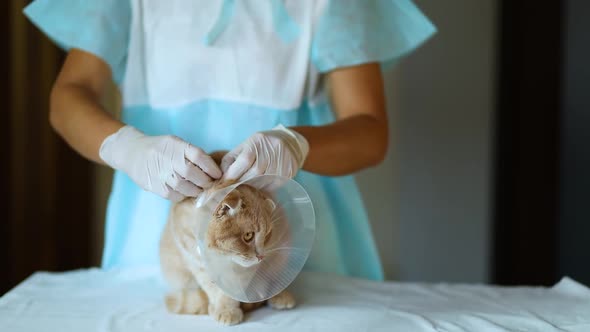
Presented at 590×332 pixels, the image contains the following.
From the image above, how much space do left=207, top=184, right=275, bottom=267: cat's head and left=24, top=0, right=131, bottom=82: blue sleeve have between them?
480mm

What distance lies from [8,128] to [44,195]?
1.13 ft

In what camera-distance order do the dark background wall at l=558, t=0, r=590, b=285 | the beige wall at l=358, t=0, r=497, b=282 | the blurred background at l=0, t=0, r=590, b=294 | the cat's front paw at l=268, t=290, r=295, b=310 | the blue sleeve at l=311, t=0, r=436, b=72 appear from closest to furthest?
the cat's front paw at l=268, t=290, r=295, b=310
the blue sleeve at l=311, t=0, r=436, b=72
the dark background wall at l=558, t=0, r=590, b=285
the blurred background at l=0, t=0, r=590, b=294
the beige wall at l=358, t=0, r=497, b=282

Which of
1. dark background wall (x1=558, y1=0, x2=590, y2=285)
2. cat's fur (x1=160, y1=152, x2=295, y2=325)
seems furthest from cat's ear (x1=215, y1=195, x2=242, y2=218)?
dark background wall (x1=558, y1=0, x2=590, y2=285)

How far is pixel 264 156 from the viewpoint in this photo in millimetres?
764

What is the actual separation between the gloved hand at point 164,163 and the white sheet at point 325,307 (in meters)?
0.19

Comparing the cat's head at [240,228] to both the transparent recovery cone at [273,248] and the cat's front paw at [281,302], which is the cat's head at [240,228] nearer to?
the transparent recovery cone at [273,248]

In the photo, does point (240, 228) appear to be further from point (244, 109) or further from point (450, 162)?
point (450, 162)

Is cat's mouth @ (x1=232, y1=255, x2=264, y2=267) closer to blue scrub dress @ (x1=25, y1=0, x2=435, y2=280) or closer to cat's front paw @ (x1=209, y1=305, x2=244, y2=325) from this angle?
cat's front paw @ (x1=209, y1=305, x2=244, y2=325)

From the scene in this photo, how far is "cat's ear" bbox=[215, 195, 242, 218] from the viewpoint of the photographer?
69 centimetres

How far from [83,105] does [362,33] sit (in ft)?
1.66

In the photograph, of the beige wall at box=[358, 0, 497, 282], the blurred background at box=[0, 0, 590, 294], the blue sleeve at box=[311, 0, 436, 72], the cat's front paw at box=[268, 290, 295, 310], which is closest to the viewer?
the cat's front paw at box=[268, 290, 295, 310]

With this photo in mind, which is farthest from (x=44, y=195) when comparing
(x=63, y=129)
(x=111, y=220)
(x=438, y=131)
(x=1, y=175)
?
(x=438, y=131)

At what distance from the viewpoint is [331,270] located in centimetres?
111

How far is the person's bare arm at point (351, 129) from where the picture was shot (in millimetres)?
910
